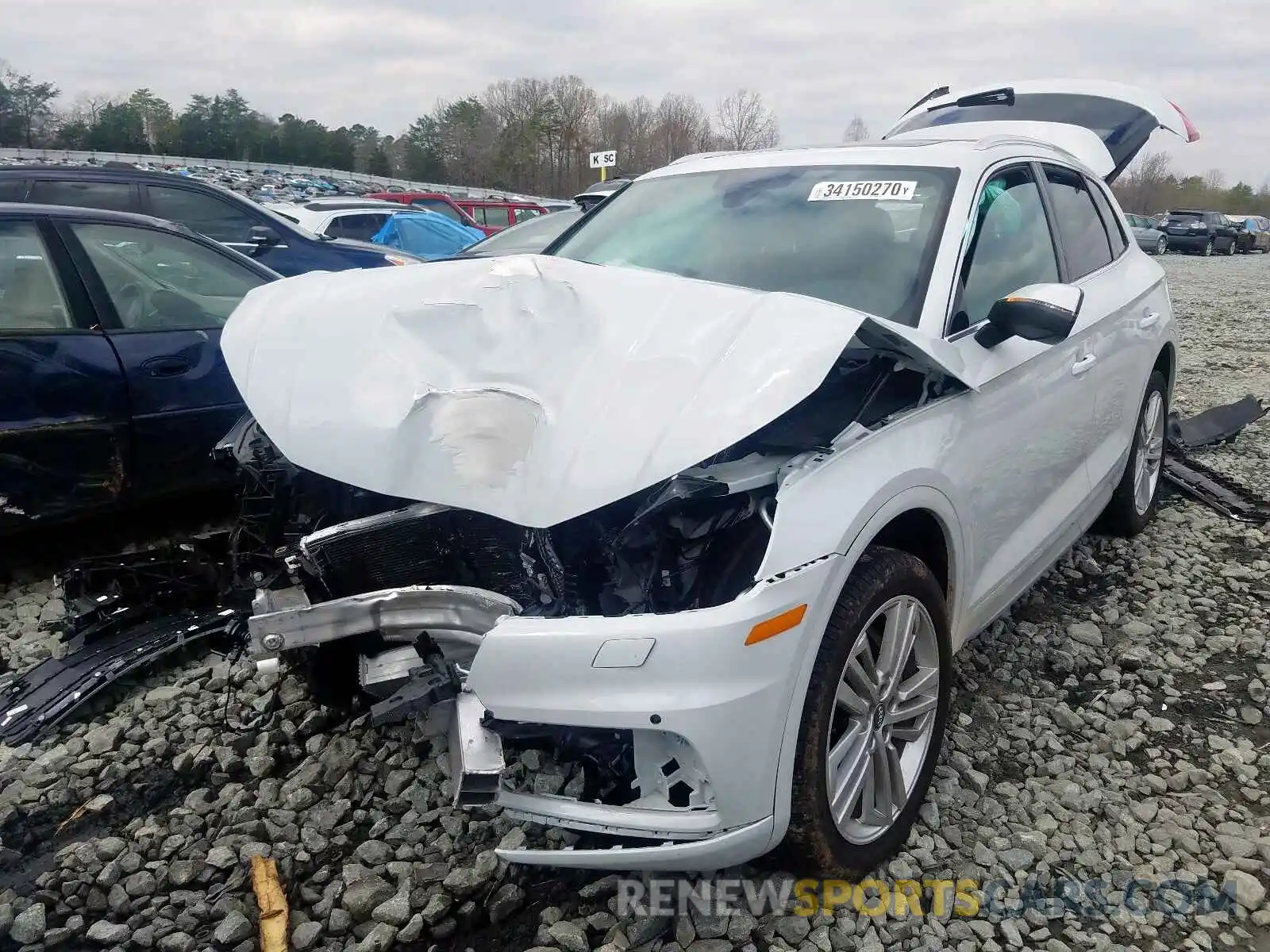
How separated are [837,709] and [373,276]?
1.94 metres

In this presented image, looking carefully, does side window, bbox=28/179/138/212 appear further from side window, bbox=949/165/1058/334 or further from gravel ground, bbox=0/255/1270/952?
A: side window, bbox=949/165/1058/334

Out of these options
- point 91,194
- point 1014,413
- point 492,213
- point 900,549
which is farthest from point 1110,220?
point 492,213

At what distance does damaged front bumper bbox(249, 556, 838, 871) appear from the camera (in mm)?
1737

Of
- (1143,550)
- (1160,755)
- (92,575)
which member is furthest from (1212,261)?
(92,575)

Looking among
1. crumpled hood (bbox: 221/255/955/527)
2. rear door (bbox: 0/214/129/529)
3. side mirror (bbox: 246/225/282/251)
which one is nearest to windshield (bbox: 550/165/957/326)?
crumpled hood (bbox: 221/255/955/527)

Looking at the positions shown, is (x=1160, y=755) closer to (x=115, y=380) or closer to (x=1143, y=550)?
(x=1143, y=550)

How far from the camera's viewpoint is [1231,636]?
11.5 feet

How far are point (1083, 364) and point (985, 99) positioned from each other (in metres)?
2.19

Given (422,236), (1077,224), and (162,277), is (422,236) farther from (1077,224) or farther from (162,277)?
(1077,224)

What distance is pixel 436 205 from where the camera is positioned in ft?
57.0

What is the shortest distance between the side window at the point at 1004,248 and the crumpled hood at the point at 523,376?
0.70 m

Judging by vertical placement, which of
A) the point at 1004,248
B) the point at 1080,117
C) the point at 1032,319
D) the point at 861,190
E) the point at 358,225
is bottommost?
the point at 358,225

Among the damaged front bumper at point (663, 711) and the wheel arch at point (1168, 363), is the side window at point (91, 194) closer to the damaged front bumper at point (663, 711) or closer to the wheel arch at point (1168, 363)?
the damaged front bumper at point (663, 711)

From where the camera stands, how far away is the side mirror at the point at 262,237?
6.43 metres
